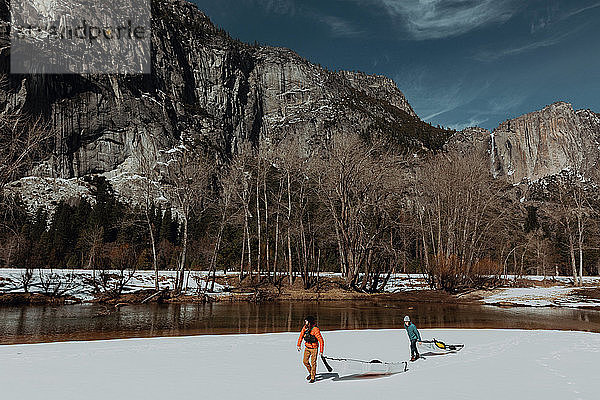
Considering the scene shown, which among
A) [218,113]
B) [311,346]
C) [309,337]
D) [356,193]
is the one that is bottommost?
[311,346]

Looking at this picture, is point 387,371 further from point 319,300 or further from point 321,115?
point 321,115

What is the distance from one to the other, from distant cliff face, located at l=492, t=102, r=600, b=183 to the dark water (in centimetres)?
13554

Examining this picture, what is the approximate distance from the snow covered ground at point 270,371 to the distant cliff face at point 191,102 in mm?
106311

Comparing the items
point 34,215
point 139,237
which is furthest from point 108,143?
point 139,237

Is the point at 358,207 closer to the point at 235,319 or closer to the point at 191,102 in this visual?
the point at 235,319

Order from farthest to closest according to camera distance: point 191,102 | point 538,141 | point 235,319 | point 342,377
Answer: point 538,141 → point 191,102 → point 235,319 → point 342,377

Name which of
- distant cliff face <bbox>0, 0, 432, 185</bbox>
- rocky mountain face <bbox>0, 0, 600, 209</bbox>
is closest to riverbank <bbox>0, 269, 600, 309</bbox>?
rocky mountain face <bbox>0, 0, 600, 209</bbox>

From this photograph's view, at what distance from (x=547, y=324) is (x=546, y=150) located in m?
150

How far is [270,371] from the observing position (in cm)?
961

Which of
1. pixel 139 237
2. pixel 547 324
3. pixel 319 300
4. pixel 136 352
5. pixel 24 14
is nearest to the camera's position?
pixel 136 352

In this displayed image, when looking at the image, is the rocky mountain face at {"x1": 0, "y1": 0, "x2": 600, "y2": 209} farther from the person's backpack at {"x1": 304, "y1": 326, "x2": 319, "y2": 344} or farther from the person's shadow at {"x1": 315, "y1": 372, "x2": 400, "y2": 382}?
the person's backpack at {"x1": 304, "y1": 326, "x2": 319, "y2": 344}

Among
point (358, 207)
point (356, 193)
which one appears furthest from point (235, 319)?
point (356, 193)

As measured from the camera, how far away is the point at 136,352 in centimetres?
1183

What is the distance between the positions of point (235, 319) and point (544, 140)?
159429 millimetres
